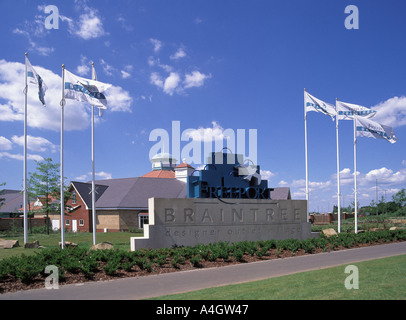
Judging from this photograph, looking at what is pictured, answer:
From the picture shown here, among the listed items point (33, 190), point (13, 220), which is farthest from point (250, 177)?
point (13, 220)

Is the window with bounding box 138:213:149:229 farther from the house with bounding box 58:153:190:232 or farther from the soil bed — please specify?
the soil bed

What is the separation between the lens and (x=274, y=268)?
14609 mm

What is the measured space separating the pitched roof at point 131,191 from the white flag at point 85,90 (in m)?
26.1

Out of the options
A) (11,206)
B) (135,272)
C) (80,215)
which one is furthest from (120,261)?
(11,206)

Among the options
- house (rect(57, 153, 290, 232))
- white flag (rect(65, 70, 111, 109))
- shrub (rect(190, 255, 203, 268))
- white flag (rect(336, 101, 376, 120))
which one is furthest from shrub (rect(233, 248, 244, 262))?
house (rect(57, 153, 290, 232))

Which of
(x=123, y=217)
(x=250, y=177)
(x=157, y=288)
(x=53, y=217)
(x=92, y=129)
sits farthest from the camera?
(x=53, y=217)

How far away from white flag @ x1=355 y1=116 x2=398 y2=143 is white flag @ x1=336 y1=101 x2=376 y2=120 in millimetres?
713

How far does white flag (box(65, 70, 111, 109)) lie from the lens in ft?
74.1

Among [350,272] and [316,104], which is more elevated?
[316,104]

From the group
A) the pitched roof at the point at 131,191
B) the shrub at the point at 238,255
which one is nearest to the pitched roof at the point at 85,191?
the pitched roof at the point at 131,191

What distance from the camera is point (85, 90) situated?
23.0 meters

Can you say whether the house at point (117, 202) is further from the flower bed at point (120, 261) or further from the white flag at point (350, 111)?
the flower bed at point (120, 261)

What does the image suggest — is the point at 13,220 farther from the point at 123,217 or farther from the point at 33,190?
the point at 123,217
